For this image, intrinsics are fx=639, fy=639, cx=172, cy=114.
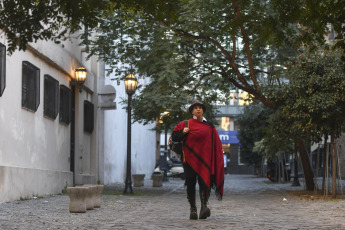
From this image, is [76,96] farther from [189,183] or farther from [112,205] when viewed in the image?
[189,183]

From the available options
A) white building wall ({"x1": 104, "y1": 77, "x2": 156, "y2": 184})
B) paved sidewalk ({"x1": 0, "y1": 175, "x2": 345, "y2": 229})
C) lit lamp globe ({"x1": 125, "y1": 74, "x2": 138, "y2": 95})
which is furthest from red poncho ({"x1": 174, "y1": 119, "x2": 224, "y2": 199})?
white building wall ({"x1": 104, "y1": 77, "x2": 156, "y2": 184})

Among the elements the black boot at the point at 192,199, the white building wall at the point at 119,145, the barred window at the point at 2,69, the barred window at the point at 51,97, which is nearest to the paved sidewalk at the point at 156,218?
the black boot at the point at 192,199

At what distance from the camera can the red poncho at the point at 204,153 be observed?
9.66 meters

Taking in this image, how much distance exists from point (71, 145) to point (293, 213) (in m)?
11.2

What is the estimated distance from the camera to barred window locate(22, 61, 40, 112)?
1580cm

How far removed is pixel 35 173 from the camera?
1603 cm

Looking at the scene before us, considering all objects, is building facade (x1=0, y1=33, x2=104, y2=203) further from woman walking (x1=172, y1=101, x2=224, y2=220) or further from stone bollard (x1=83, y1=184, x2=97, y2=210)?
woman walking (x1=172, y1=101, x2=224, y2=220)

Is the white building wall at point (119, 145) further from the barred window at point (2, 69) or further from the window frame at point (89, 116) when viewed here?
the barred window at point (2, 69)

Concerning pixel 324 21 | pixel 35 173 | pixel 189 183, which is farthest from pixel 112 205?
pixel 324 21

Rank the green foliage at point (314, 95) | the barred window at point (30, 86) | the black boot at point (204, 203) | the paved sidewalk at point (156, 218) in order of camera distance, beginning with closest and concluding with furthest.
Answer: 1. the paved sidewalk at point (156, 218)
2. the black boot at point (204, 203)
3. the barred window at point (30, 86)
4. the green foliage at point (314, 95)

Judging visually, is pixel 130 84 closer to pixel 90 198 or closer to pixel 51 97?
pixel 51 97

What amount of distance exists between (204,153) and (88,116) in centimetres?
1459

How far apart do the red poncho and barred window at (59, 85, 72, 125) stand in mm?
10501

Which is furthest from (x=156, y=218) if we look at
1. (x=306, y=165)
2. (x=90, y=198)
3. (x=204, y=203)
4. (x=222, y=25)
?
(x=306, y=165)
